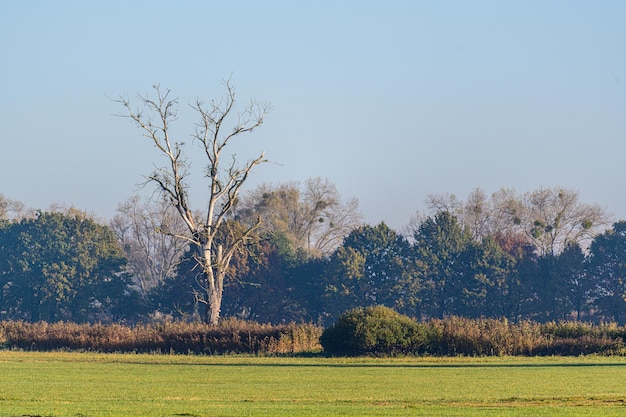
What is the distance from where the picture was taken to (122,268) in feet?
272

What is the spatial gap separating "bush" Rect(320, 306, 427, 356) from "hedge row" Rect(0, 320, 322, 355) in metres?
2.54

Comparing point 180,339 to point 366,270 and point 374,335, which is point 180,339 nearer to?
point 374,335

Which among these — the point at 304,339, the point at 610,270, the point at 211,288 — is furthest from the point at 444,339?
the point at 610,270

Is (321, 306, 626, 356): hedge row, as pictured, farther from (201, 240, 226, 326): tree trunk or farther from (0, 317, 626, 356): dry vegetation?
(201, 240, 226, 326): tree trunk

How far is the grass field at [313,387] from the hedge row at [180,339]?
5.77 m

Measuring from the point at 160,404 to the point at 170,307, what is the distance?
59.2 meters

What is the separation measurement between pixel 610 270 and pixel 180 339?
4247 centimetres

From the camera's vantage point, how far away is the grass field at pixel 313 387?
18.8m

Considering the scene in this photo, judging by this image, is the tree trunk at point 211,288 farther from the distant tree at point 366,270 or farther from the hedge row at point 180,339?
the distant tree at point 366,270

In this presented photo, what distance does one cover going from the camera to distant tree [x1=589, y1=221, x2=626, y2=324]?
74.5 metres

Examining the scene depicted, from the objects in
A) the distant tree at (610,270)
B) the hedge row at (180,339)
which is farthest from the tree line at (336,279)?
the hedge row at (180,339)

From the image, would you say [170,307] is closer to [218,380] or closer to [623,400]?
[218,380]

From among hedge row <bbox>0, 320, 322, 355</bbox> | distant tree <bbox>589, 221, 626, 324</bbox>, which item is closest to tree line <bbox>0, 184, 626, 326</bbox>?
distant tree <bbox>589, 221, 626, 324</bbox>

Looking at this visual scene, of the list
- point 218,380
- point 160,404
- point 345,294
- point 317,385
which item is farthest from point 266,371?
point 345,294
